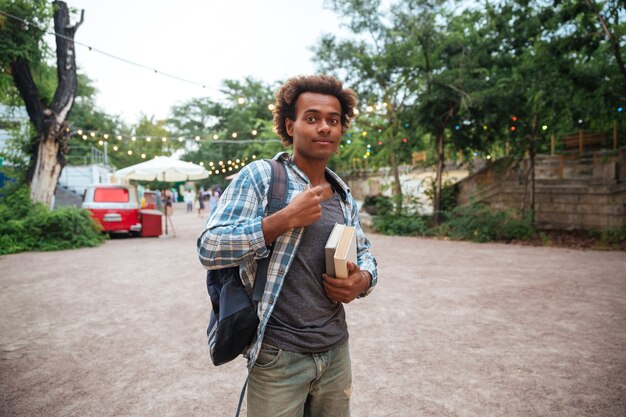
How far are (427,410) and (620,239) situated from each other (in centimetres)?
1012

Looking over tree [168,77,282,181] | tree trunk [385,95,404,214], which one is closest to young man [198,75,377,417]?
tree trunk [385,95,404,214]

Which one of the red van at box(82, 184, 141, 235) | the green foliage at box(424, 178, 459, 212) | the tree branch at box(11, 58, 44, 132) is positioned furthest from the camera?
the green foliage at box(424, 178, 459, 212)

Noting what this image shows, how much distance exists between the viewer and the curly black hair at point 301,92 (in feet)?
5.21

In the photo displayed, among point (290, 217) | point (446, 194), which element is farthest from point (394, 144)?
point (290, 217)

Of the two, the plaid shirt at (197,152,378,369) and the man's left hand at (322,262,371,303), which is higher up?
the plaid shirt at (197,152,378,369)

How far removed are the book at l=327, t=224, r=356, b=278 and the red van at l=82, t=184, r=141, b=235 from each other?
12.9 m

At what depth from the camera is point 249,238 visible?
1.25 meters

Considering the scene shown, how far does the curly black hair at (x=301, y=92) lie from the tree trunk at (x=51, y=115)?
12278 mm

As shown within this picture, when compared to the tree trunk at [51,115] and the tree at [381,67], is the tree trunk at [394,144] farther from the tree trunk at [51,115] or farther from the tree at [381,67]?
the tree trunk at [51,115]

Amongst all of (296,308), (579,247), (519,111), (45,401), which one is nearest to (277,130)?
(296,308)

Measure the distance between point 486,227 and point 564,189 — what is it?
10.2 ft

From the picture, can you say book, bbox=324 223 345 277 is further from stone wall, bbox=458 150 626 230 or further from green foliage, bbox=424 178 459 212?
green foliage, bbox=424 178 459 212

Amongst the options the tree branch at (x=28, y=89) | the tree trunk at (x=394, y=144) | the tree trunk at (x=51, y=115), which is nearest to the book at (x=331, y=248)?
the tree trunk at (x=51, y=115)

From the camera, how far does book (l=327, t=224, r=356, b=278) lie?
133 cm
